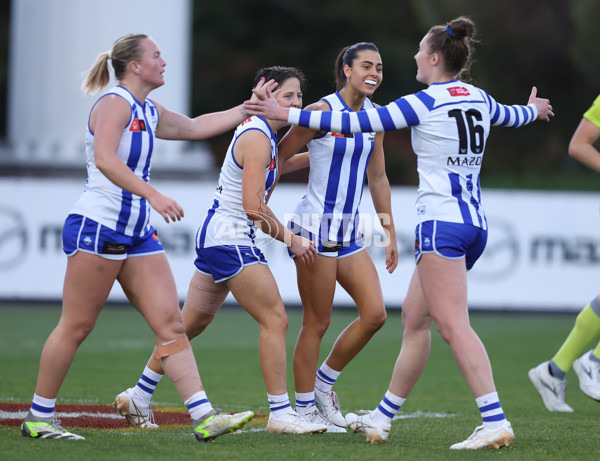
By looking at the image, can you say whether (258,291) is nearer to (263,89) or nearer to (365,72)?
(263,89)

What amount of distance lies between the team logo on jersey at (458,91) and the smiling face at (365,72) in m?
0.81

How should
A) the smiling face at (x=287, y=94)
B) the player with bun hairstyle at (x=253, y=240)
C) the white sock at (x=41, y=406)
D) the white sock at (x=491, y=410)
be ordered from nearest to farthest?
the white sock at (x=491, y=410), the white sock at (x=41, y=406), the player with bun hairstyle at (x=253, y=240), the smiling face at (x=287, y=94)

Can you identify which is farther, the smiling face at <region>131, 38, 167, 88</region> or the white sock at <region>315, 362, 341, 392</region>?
the white sock at <region>315, 362, 341, 392</region>

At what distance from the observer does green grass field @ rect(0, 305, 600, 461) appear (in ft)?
16.4

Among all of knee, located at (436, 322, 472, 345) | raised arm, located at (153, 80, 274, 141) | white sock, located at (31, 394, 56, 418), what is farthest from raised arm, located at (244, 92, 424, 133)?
white sock, located at (31, 394, 56, 418)

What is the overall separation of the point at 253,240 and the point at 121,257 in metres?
0.82

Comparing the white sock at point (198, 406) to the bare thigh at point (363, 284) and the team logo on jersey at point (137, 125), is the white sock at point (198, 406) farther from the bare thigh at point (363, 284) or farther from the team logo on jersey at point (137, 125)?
the team logo on jersey at point (137, 125)

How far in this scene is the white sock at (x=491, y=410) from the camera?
506 cm

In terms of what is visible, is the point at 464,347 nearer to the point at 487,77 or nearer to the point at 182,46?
the point at 182,46

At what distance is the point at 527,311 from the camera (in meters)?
14.9

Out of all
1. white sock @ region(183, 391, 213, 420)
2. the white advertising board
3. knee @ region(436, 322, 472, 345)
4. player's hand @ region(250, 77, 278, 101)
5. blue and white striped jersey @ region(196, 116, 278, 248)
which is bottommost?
the white advertising board

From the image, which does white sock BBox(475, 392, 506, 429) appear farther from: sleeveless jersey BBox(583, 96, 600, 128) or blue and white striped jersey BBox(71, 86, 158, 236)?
sleeveless jersey BBox(583, 96, 600, 128)

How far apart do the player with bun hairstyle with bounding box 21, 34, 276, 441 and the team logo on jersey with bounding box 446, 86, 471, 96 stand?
162 cm

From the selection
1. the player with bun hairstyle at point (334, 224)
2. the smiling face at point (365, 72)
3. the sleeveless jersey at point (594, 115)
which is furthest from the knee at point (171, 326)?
the sleeveless jersey at point (594, 115)
